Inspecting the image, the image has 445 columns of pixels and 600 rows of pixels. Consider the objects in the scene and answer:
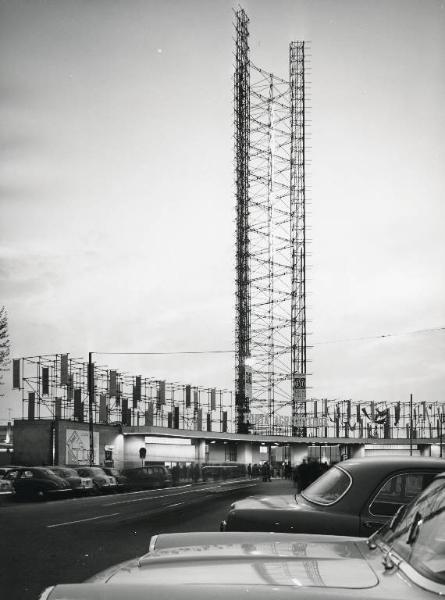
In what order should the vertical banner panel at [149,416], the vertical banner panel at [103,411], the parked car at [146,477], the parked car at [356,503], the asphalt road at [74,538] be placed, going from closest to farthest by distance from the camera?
the parked car at [356,503], the asphalt road at [74,538], the parked car at [146,477], the vertical banner panel at [103,411], the vertical banner panel at [149,416]

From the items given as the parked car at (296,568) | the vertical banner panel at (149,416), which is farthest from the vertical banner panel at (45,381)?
the parked car at (296,568)

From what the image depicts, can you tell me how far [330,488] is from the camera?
6855 mm

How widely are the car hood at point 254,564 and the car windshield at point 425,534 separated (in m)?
0.17

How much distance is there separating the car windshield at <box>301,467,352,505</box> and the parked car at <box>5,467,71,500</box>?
949 inches

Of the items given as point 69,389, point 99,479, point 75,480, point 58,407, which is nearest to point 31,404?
point 58,407

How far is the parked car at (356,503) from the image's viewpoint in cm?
644

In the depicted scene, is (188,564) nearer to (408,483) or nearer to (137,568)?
(137,568)

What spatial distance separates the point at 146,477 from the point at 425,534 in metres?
40.4

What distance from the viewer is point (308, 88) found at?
248ft

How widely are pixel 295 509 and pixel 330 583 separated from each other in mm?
4053

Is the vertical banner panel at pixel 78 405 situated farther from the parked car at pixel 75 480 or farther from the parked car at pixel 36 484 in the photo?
the parked car at pixel 36 484

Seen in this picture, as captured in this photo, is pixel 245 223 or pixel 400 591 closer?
pixel 400 591

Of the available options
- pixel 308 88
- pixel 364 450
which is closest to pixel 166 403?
pixel 308 88

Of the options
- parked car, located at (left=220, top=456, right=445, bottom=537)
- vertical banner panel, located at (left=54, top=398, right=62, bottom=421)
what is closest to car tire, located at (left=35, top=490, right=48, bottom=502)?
parked car, located at (left=220, top=456, right=445, bottom=537)
